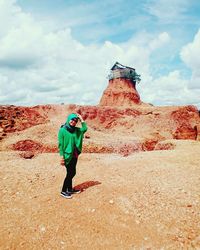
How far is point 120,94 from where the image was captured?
189ft

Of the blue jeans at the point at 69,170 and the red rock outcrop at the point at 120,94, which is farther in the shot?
the red rock outcrop at the point at 120,94

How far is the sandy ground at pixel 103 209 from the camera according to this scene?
583 cm

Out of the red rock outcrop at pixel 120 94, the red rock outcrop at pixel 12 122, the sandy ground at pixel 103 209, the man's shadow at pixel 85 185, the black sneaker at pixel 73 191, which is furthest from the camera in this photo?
the red rock outcrop at pixel 120 94

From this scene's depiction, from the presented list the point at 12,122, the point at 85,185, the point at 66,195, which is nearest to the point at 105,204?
the point at 66,195

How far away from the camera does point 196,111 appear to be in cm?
4144

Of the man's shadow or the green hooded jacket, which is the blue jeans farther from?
the man's shadow

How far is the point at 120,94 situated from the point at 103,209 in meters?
51.6

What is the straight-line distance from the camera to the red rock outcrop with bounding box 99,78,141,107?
5725 cm

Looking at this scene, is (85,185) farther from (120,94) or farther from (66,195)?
(120,94)

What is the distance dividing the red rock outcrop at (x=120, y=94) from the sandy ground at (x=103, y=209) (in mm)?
47057

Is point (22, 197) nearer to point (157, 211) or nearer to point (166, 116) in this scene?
point (157, 211)

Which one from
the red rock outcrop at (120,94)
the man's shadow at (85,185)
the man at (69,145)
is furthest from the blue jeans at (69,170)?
the red rock outcrop at (120,94)

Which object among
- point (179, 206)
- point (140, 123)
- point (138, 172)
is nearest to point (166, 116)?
point (140, 123)

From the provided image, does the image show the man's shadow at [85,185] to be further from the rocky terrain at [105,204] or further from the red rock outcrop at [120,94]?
the red rock outcrop at [120,94]
